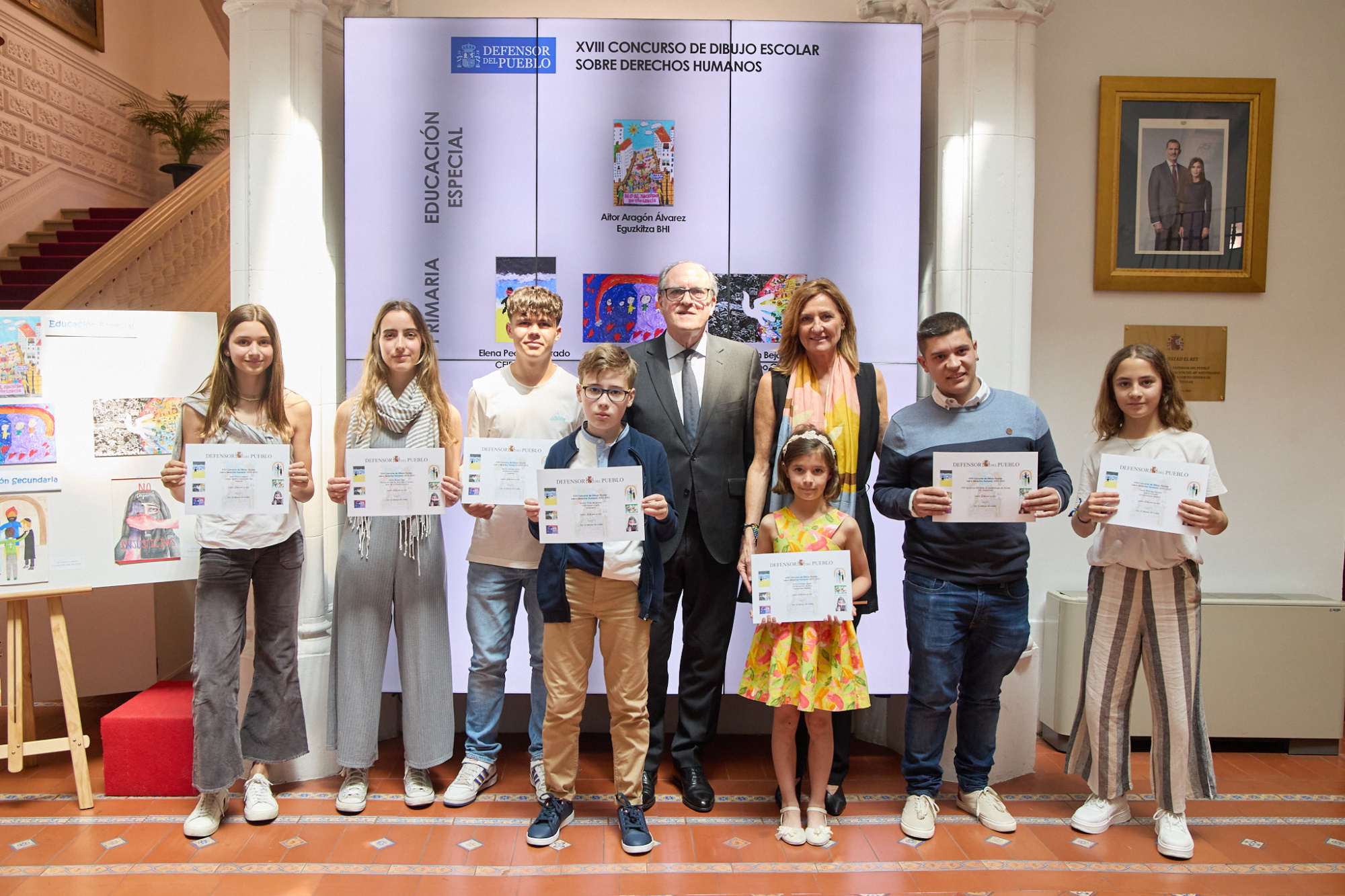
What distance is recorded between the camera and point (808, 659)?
9.43ft

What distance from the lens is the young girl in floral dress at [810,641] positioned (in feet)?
9.36

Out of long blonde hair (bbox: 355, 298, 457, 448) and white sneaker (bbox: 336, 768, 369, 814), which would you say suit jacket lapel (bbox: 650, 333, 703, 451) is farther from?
white sneaker (bbox: 336, 768, 369, 814)

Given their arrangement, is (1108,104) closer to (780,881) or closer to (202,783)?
(780,881)

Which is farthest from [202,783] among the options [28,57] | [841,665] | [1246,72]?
[28,57]

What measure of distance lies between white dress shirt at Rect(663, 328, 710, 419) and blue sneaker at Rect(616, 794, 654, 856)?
1.46 m

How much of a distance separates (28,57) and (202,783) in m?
9.24

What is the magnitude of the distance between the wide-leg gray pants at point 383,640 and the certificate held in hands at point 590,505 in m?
0.67

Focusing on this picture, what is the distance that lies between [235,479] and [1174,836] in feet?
11.4

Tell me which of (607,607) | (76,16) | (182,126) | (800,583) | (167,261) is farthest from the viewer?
(182,126)

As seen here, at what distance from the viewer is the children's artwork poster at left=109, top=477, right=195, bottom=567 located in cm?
343

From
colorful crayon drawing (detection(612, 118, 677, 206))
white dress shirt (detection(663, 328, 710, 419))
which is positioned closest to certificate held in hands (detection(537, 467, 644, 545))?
white dress shirt (detection(663, 328, 710, 419))

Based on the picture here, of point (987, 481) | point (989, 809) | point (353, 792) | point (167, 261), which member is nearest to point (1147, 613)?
point (987, 481)

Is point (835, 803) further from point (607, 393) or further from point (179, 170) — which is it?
point (179, 170)

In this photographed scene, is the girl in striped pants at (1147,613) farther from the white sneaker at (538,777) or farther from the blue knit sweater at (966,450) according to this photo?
the white sneaker at (538,777)
